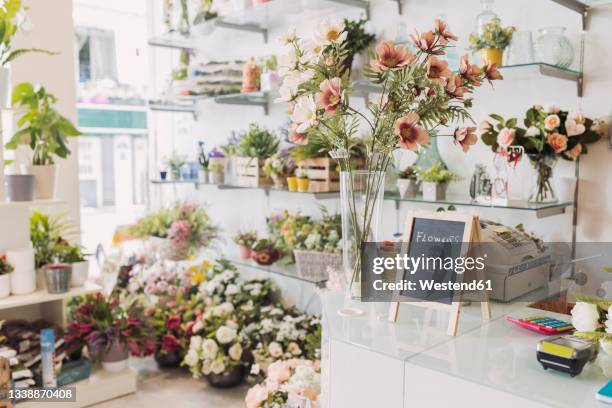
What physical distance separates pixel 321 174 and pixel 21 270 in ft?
5.02

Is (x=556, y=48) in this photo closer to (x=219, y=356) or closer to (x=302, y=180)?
(x=302, y=180)

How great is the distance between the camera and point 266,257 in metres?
3.04

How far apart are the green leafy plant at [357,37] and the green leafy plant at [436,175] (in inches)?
26.8

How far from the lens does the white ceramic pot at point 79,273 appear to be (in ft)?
9.43

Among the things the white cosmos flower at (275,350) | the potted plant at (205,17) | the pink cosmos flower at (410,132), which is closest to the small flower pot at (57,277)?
the white cosmos flower at (275,350)

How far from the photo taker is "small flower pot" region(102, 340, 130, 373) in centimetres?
292

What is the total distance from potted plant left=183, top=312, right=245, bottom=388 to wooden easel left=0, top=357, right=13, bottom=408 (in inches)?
32.0

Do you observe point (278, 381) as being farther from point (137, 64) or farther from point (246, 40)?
point (137, 64)

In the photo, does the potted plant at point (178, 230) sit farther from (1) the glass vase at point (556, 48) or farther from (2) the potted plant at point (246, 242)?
(1) the glass vase at point (556, 48)

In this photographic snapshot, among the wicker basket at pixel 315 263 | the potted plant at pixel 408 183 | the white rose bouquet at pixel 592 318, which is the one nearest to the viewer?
the white rose bouquet at pixel 592 318

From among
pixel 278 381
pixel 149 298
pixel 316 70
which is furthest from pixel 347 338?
pixel 149 298

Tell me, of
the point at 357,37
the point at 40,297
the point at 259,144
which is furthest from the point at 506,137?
the point at 40,297

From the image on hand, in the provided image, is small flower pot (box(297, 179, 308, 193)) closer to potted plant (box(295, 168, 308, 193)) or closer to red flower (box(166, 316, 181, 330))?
potted plant (box(295, 168, 308, 193))

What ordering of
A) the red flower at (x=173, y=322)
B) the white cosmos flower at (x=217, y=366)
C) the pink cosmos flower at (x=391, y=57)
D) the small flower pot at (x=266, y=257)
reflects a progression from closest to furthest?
the pink cosmos flower at (x=391, y=57)
the white cosmos flower at (x=217, y=366)
the small flower pot at (x=266, y=257)
the red flower at (x=173, y=322)
